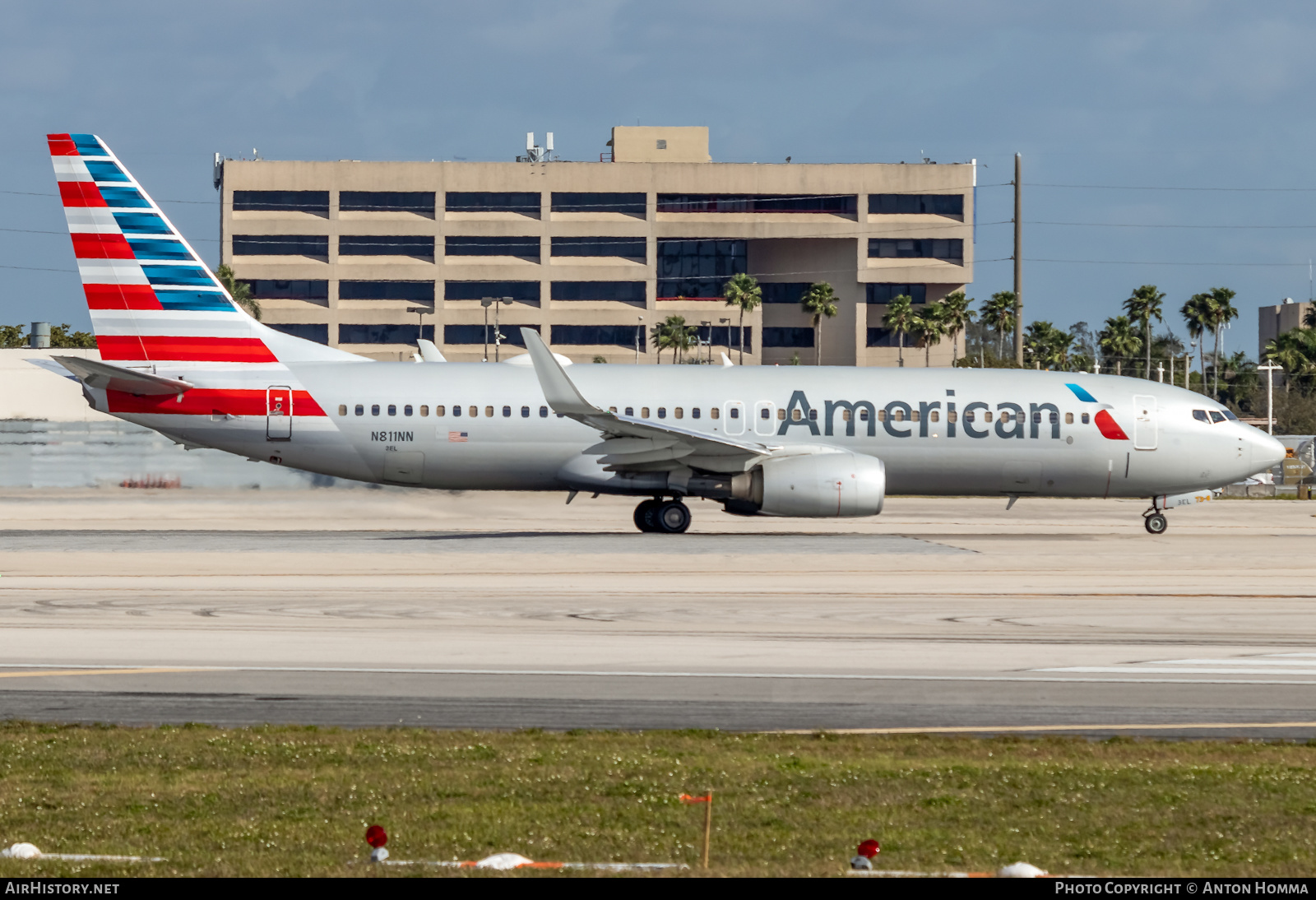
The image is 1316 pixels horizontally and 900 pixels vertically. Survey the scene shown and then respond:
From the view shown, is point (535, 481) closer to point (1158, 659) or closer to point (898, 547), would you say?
point (898, 547)

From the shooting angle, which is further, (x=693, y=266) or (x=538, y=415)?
(x=693, y=266)

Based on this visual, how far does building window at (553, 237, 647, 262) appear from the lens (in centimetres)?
12669

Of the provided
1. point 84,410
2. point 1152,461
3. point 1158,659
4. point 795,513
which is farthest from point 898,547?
point 84,410

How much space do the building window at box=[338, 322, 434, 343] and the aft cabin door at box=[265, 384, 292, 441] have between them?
9289 cm

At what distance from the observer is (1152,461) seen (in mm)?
33750

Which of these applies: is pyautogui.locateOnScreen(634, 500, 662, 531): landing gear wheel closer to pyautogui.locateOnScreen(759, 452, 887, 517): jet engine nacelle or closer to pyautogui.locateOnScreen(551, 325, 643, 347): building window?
pyautogui.locateOnScreen(759, 452, 887, 517): jet engine nacelle

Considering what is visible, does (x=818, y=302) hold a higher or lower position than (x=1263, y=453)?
higher

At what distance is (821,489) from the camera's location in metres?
30.4

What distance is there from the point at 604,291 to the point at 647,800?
389 feet

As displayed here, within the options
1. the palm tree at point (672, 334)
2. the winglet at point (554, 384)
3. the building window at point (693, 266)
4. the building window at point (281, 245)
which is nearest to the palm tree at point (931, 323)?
the building window at point (693, 266)

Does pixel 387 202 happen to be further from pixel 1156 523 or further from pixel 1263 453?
pixel 1263 453

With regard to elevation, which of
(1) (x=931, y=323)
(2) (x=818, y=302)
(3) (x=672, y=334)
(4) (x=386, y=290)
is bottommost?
(3) (x=672, y=334)

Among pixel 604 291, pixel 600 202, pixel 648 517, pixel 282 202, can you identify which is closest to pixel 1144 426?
pixel 648 517

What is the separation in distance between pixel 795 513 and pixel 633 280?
97.4 m
